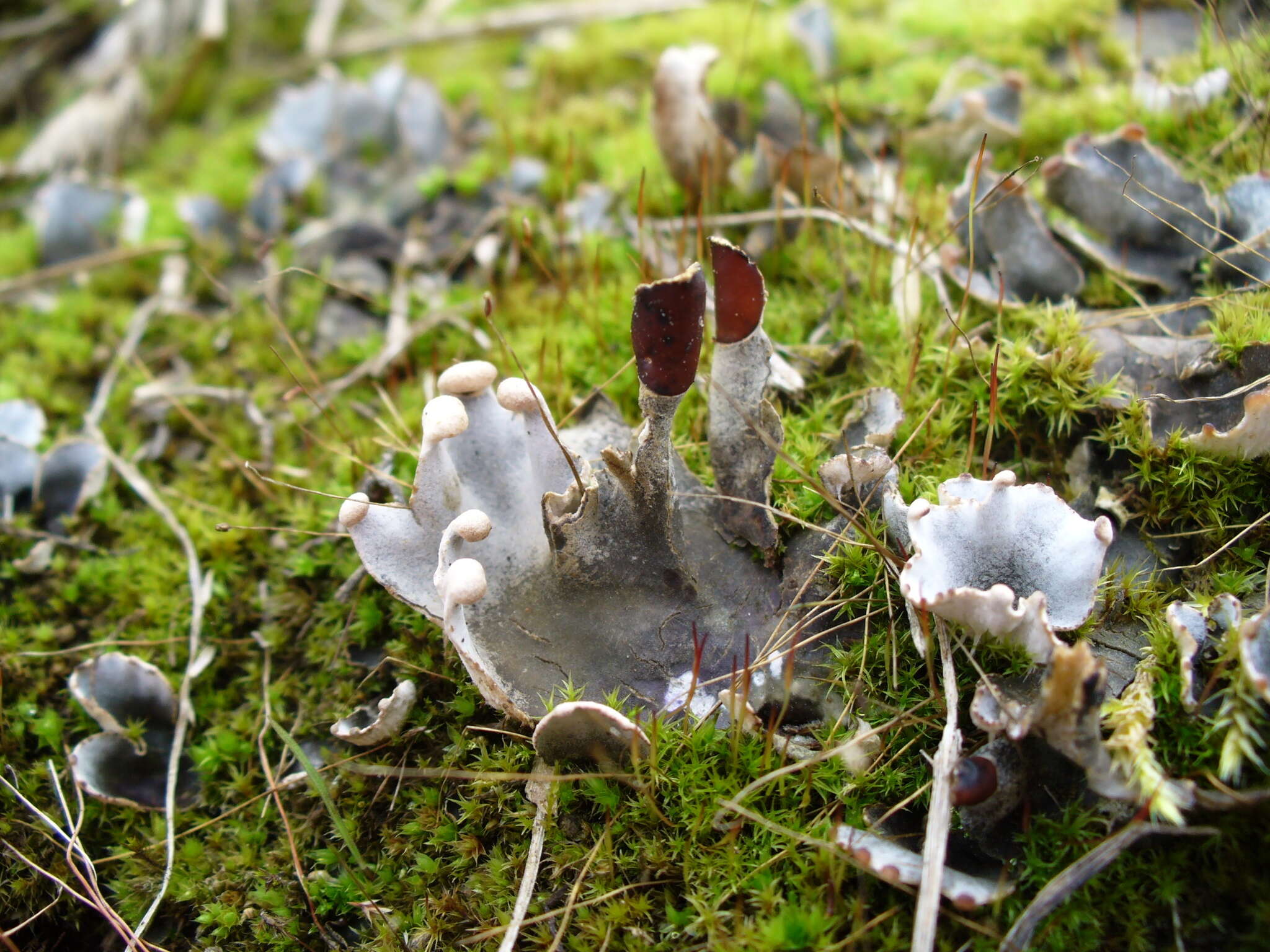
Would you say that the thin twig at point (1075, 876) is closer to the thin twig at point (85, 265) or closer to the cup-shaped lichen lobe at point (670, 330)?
the cup-shaped lichen lobe at point (670, 330)

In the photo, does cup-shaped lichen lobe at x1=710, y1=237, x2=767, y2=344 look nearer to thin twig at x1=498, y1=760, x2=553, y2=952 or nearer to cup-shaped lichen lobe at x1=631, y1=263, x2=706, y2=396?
cup-shaped lichen lobe at x1=631, y1=263, x2=706, y2=396

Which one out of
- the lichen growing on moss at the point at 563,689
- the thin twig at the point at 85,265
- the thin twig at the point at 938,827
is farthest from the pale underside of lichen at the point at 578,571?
the thin twig at the point at 85,265

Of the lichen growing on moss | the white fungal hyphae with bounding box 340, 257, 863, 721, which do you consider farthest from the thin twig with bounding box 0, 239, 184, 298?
the white fungal hyphae with bounding box 340, 257, 863, 721

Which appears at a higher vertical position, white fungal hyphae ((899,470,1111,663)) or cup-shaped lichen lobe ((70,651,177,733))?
white fungal hyphae ((899,470,1111,663))

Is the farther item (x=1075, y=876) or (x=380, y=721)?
(x=380, y=721)

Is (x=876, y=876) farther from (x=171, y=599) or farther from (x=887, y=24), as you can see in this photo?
(x=887, y=24)

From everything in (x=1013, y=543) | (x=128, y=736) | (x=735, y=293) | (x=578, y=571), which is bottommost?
(x=128, y=736)

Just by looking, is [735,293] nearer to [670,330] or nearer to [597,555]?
[670,330]

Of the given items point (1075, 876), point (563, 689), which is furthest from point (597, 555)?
point (1075, 876)
